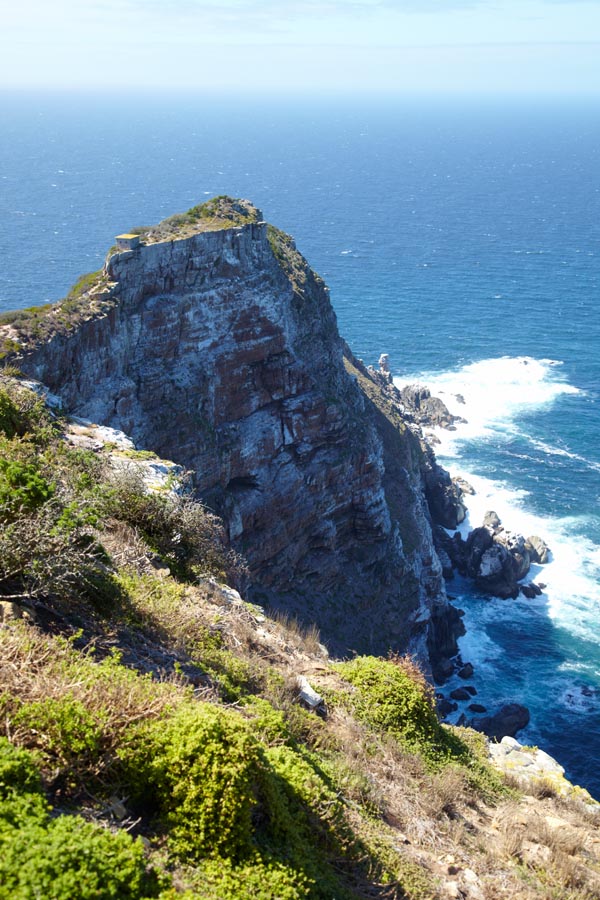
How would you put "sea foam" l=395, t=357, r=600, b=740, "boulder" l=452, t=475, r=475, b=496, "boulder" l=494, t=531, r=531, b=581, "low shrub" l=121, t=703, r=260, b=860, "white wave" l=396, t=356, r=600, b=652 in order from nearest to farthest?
1. "low shrub" l=121, t=703, r=260, b=860
2. "sea foam" l=395, t=357, r=600, b=740
3. "white wave" l=396, t=356, r=600, b=652
4. "boulder" l=494, t=531, r=531, b=581
5. "boulder" l=452, t=475, r=475, b=496

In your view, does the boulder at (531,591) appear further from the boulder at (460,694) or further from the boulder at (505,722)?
the boulder at (505,722)

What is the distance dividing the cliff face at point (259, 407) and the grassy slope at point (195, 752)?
19.7 meters

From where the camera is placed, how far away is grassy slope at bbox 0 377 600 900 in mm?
7633

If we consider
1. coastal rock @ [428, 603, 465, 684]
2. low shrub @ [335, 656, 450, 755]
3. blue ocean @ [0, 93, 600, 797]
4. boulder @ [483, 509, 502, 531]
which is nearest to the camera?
low shrub @ [335, 656, 450, 755]

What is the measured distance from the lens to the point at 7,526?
11469mm

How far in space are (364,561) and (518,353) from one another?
198 ft

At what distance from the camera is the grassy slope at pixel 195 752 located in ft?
25.0

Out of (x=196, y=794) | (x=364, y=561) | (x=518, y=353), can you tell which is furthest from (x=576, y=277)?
(x=196, y=794)

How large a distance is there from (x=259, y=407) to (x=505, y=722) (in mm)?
24948

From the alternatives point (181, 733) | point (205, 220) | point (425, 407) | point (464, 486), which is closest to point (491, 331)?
point (425, 407)

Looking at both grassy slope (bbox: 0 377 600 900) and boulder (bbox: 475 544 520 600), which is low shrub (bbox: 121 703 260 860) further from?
boulder (bbox: 475 544 520 600)

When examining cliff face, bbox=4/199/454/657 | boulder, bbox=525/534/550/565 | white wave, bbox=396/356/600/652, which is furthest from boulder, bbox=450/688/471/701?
boulder, bbox=525/534/550/565

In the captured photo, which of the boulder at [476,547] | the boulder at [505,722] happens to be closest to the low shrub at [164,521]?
the boulder at [505,722]

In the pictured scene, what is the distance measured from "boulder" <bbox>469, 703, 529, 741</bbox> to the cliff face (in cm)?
637
